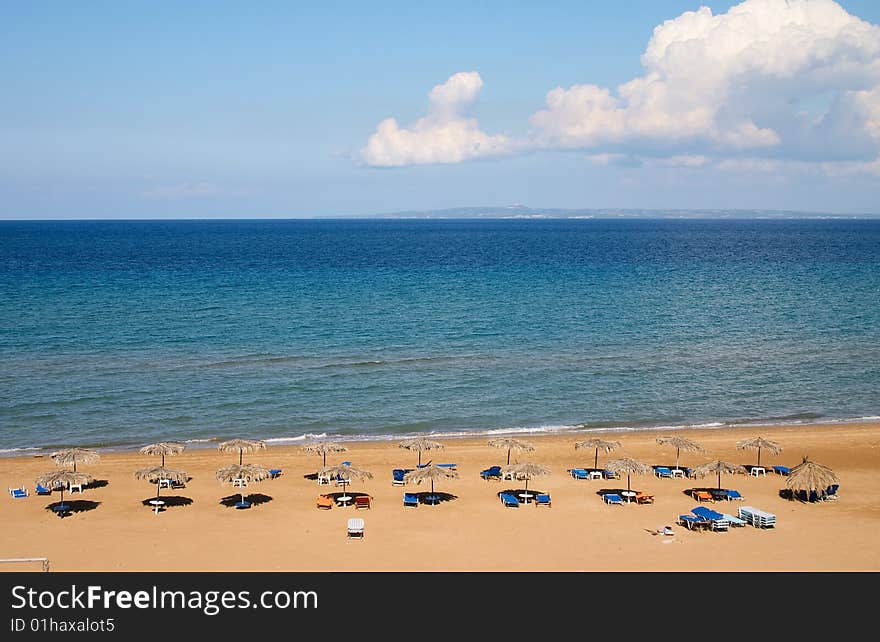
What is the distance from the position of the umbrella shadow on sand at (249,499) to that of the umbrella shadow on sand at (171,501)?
1.27 m

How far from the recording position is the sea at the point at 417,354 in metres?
38.1

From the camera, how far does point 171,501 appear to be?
27109 millimetres

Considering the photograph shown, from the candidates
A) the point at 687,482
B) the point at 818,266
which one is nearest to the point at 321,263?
the point at 818,266

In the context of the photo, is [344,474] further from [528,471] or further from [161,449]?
[161,449]

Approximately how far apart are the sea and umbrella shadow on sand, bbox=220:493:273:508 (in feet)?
26.3

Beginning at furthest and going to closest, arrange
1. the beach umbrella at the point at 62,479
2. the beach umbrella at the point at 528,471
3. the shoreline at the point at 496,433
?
the shoreline at the point at 496,433 → the beach umbrella at the point at 528,471 → the beach umbrella at the point at 62,479

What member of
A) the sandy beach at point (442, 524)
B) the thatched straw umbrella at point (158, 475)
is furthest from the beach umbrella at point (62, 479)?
the thatched straw umbrella at point (158, 475)

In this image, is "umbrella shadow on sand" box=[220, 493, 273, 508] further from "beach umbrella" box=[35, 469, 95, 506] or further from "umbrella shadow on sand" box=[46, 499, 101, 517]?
"beach umbrella" box=[35, 469, 95, 506]

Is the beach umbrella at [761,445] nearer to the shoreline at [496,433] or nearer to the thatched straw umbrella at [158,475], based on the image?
the shoreline at [496,433]

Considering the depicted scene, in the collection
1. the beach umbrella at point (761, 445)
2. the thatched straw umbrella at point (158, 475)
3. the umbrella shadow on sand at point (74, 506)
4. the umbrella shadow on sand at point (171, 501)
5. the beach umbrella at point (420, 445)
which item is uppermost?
the beach umbrella at point (761, 445)

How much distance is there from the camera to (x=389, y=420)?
3797cm
